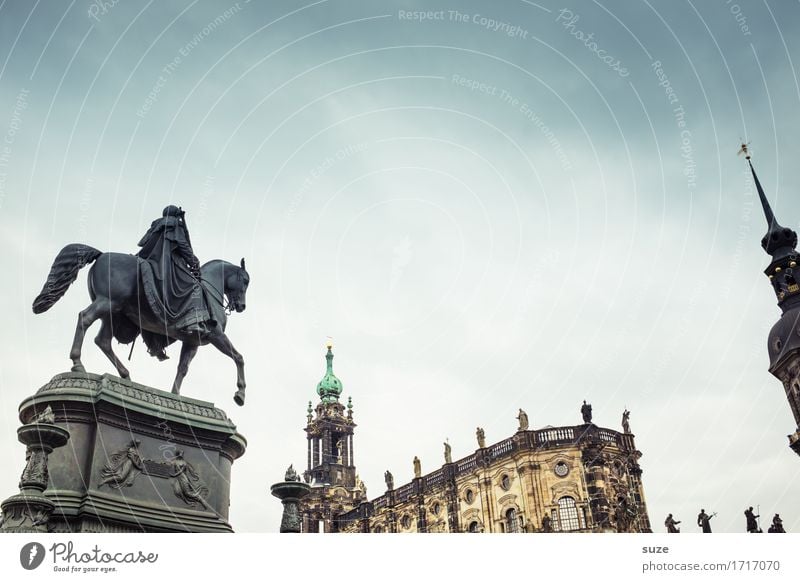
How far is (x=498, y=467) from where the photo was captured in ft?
171

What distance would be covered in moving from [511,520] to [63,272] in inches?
1745

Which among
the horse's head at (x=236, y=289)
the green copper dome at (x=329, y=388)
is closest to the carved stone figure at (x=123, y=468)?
the horse's head at (x=236, y=289)

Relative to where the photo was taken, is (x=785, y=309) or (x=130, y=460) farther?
(x=785, y=309)

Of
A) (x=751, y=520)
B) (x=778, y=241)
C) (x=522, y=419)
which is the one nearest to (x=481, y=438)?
(x=522, y=419)

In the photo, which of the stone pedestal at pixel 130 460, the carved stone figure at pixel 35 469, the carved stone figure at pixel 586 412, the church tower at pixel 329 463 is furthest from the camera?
the church tower at pixel 329 463

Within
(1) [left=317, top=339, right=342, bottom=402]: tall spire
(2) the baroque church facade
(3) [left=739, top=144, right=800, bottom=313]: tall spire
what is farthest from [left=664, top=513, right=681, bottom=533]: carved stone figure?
(1) [left=317, top=339, right=342, bottom=402]: tall spire

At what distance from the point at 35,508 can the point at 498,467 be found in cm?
4602

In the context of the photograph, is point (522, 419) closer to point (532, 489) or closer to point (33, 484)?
point (532, 489)

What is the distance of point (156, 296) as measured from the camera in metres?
12.3

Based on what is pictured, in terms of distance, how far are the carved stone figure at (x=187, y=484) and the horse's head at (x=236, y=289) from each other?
3.49 metres

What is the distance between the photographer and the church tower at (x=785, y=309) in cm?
5381

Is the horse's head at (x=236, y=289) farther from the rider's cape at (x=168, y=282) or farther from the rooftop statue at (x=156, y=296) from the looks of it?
the rider's cape at (x=168, y=282)

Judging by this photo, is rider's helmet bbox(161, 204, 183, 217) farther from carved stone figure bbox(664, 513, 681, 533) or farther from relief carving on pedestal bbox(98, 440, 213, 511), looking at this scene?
carved stone figure bbox(664, 513, 681, 533)

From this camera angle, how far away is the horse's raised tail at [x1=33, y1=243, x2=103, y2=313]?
38.3 ft
